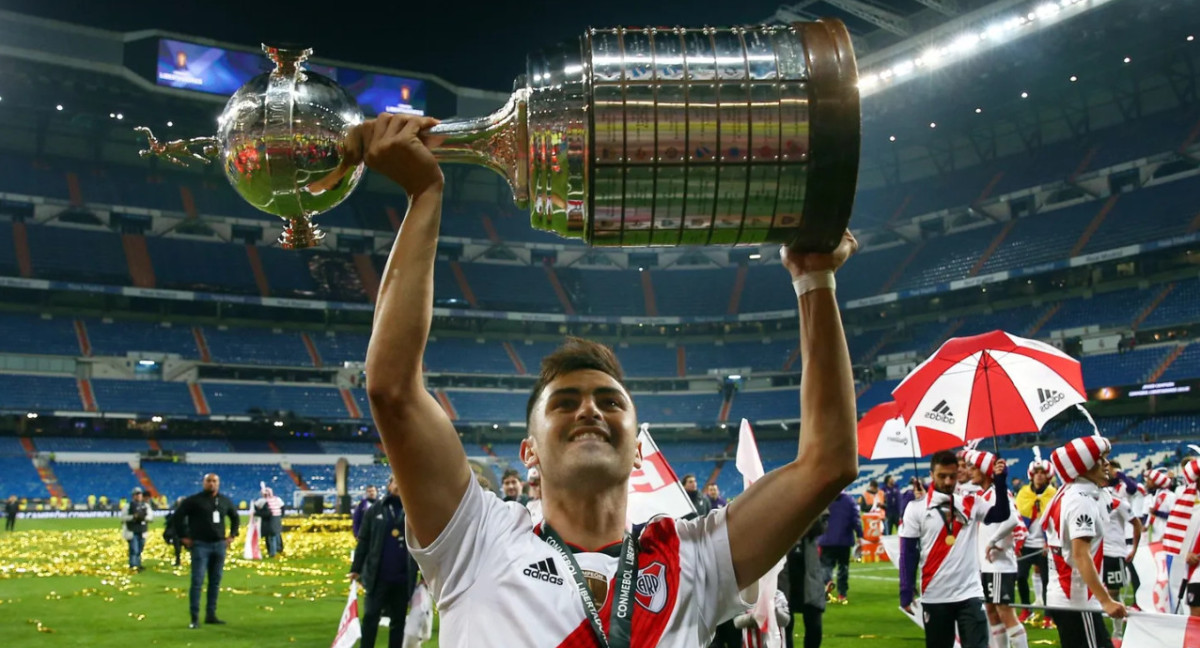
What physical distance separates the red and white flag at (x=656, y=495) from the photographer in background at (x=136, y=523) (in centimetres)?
1498

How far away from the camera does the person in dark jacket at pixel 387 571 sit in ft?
28.8

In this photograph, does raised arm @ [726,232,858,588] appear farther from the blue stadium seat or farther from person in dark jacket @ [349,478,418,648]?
the blue stadium seat

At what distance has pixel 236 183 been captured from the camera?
1941 mm

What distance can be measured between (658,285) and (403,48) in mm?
21441

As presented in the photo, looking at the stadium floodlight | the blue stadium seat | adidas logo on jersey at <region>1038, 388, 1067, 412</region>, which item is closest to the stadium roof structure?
the stadium floodlight

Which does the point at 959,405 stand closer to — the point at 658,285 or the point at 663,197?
the point at 663,197

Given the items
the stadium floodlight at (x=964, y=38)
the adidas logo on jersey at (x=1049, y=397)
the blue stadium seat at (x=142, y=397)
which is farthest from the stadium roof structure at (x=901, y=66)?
the adidas logo on jersey at (x=1049, y=397)

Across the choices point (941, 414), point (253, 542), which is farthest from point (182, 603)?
point (941, 414)

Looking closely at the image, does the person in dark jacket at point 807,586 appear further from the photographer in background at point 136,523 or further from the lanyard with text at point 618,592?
the photographer in background at point 136,523

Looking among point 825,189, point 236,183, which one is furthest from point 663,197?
point 236,183

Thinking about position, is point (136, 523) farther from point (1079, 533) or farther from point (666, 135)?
point (666, 135)

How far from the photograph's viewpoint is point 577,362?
2420 mm

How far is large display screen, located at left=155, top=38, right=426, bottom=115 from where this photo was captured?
41375mm

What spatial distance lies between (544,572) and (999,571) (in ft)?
27.9
